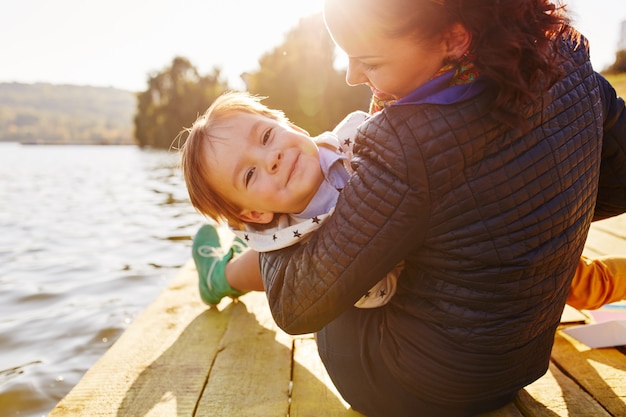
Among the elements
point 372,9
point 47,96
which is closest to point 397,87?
point 372,9

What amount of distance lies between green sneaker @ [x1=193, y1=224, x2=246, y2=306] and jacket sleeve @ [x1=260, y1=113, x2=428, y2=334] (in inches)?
45.2

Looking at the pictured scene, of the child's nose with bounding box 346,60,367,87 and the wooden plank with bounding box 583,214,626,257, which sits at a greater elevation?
the child's nose with bounding box 346,60,367,87

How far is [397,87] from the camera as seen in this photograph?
117 centimetres

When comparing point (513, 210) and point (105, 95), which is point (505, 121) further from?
point (105, 95)

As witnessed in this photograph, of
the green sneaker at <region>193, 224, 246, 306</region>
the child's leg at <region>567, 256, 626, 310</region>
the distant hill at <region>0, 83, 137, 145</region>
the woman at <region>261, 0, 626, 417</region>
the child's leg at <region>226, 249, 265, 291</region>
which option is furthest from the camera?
the distant hill at <region>0, 83, 137, 145</region>

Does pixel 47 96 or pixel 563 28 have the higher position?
pixel 563 28

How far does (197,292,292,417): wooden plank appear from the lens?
1.61 meters

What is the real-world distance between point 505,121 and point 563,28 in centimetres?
29

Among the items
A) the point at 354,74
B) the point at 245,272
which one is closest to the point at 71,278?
the point at 245,272

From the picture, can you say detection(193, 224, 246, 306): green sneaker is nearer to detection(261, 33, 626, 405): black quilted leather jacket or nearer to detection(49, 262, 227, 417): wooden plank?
detection(49, 262, 227, 417): wooden plank

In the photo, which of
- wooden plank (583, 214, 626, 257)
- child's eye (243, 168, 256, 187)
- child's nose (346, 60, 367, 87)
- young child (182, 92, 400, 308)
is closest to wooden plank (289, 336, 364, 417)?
young child (182, 92, 400, 308)

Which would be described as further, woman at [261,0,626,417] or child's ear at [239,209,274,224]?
child's ear at [239,209,274,224]

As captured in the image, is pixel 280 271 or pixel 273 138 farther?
pixel 273 138

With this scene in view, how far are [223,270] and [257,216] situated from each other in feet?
2.97
